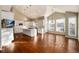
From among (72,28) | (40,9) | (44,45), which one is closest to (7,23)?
(40,9)

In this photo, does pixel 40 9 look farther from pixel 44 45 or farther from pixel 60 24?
pixel 44 45

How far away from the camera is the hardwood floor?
236 cm

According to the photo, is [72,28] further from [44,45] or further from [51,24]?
[44,45]

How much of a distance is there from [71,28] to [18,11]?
96cm

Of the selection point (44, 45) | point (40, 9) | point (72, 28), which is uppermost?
point (40, 9)

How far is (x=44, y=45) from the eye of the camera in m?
2.39

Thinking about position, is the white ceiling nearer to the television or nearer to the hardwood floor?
the television

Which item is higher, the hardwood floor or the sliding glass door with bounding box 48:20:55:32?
the sliding glass door with bounding box 48:20:55:32

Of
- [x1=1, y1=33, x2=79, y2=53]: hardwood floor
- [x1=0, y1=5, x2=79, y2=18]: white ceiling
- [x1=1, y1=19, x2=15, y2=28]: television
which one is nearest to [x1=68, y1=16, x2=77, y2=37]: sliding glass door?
[x1=1, y1=33, x2=79, y2=53]: hardwood floor

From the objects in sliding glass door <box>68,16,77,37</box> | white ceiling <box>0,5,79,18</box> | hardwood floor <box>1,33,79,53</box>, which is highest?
white ceiling <box>0,5,79,18</box>

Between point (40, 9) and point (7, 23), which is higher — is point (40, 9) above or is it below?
above

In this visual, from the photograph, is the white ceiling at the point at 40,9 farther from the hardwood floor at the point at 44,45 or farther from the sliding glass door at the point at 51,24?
the hardwood floor at the point at 44,45

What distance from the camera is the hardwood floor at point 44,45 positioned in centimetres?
236
